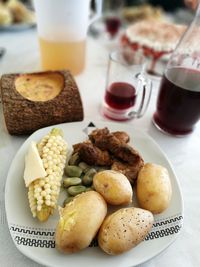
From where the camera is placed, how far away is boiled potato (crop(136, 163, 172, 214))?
0.44 meters

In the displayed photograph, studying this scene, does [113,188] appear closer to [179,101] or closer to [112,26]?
[179,101]

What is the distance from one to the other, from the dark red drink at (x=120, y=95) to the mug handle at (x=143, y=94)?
24 millimetres

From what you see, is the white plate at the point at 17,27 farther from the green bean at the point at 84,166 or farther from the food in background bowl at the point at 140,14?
the green bean at the point at 84,166

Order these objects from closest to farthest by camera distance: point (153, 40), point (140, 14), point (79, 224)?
point (79, 224) → point (153, 40) → point (140, 14)

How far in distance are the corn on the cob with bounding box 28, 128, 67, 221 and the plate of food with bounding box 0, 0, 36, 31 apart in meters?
0.68

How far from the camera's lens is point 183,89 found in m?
0.60

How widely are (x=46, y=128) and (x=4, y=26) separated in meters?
0.65

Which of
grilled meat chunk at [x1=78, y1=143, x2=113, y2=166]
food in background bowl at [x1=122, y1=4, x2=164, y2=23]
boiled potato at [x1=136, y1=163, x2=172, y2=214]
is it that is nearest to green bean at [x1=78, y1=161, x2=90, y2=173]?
grilled meat chunk at [x1=78, y1=143, x2=113, y2=166]

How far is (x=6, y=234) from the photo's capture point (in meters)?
0.43

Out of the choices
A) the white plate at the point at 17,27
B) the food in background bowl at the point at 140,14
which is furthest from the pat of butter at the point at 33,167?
the food in background bowl at the point at 140,14

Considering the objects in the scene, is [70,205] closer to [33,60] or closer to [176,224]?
[176,224]

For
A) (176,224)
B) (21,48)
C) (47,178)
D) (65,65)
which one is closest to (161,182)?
(176,224)

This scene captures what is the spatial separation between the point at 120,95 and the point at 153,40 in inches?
12.4

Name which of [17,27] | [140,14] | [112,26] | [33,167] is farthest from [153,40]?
[33,167]
